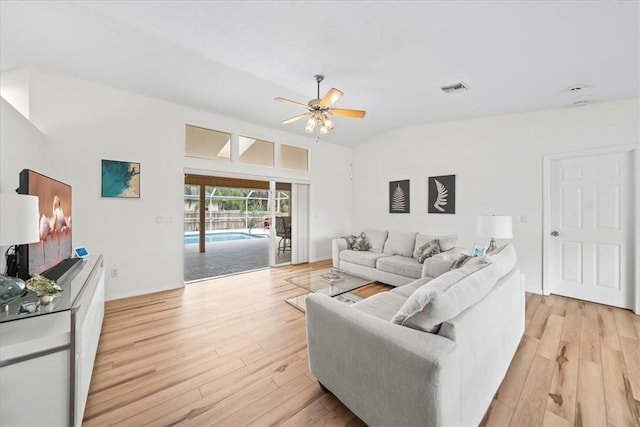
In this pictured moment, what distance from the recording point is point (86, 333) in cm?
154

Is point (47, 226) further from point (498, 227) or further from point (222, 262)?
point (498, 227)

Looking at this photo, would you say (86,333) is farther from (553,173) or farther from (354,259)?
(553,173)

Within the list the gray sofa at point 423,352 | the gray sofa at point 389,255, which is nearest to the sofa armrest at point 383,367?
the gray sofa at point 423,352

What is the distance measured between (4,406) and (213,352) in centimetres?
124

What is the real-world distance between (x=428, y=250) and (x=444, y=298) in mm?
2768

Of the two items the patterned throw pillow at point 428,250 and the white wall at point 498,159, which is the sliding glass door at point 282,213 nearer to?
the white wall at point 498,159

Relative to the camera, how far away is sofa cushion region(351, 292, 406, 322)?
2006 millimetres

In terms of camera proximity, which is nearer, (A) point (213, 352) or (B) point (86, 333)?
(B) point (86, 333)

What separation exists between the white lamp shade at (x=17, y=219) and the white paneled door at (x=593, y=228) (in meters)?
5.44

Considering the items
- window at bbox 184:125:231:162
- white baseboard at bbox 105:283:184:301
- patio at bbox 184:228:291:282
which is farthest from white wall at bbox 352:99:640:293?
white baseboard at bbox 105:283:184:301

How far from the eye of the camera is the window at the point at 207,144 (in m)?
4.07

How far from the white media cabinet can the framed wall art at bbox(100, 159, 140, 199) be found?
2402mm

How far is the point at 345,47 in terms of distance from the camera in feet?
8.25

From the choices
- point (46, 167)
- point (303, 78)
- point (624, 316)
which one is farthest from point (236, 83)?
point (624, 316)
